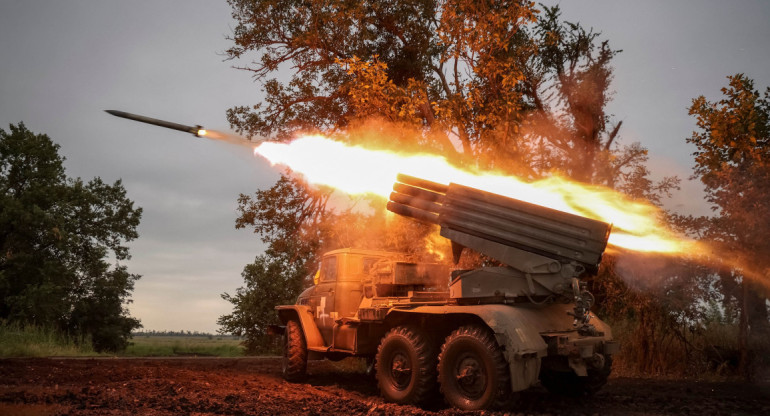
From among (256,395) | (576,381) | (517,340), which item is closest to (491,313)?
(517,340)

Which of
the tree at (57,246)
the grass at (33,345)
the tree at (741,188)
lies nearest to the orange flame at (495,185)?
the tree at (741,188)

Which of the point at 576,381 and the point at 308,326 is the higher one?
the point at 308,326

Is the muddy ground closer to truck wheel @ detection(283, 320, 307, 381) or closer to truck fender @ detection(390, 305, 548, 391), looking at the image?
truck wheel @ detection(283, 320, 307, 381)

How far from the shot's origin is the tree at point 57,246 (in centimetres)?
3166

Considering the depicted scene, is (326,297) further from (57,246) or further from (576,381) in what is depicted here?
(57,246)

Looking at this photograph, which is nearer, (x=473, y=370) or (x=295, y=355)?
(x=473, y=370)

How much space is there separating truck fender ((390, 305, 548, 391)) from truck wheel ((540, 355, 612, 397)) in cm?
173

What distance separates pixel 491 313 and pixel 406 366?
1995mm

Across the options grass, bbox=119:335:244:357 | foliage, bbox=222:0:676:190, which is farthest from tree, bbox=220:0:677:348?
grass, bbox=119:335:244:357

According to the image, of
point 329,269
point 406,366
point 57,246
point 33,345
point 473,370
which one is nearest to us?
point 473,370

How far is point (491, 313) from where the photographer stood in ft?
28.9

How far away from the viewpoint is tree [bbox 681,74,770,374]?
14.9 meters

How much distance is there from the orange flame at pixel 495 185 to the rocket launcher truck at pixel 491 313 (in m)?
1.47

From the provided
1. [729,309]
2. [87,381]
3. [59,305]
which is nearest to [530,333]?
[87,381]
